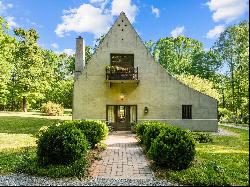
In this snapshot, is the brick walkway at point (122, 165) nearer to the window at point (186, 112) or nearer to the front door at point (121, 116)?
the front door at point (121, 116)

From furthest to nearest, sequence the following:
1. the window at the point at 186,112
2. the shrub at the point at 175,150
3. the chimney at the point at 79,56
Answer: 1. the chimney at the point at 79,56
2. the window at the point at 186,112
3. the shrub at the point at 175,150

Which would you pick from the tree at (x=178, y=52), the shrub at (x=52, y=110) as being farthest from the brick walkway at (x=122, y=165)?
the tree at (x=178, y=52)

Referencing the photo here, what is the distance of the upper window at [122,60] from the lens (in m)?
24.5

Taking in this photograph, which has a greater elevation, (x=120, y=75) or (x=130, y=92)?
(x=120, y=75)

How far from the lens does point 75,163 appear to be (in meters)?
10.3

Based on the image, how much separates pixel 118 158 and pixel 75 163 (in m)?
2.67

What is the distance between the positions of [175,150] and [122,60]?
15.2 metres

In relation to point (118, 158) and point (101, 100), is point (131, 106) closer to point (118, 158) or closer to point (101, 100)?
point (101, 100)

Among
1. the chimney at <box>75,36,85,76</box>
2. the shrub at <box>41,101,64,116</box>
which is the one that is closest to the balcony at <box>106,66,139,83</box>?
the chimney at <box>75,36,85,76</box>

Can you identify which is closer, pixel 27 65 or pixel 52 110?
pixel 52 110

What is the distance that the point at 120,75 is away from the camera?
78.2 ft

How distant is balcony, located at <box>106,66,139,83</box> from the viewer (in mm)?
23688

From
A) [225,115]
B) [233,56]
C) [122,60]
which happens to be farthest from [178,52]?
[122,60]

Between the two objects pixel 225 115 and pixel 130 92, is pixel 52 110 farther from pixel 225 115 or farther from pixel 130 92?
pixel 225 115
